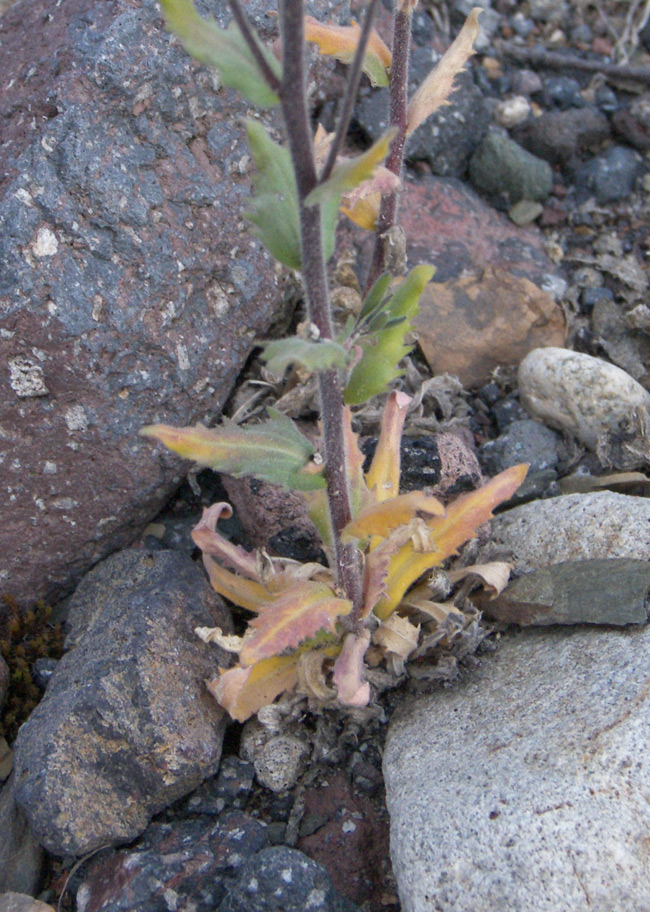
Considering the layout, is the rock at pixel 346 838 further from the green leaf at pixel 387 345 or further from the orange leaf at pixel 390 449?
the green leaf at pixel 387 345

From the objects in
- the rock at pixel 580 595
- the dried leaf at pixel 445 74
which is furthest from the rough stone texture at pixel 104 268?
the rock at pixel 580 595

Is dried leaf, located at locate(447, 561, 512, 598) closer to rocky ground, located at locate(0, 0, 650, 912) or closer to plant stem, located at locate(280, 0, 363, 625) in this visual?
rocky ground, located at locate(0, 0, 650, 912)

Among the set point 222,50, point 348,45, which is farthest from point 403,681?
point 348,45

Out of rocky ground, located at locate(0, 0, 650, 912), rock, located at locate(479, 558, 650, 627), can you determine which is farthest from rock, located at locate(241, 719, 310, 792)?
rock, located at locate(479, 558, 650, 627)

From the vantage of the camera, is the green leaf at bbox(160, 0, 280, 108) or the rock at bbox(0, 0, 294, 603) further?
the rock at bbox(0, 0, 294, 603)

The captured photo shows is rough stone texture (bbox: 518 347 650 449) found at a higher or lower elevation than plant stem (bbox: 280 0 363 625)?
lower

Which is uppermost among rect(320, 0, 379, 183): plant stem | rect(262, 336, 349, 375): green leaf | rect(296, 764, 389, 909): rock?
rect(320, 0, 379, 183): plant stem

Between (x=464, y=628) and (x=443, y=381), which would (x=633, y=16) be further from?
(x=464, y=628)

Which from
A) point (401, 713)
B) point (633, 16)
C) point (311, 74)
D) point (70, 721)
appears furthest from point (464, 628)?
point (633, 16)

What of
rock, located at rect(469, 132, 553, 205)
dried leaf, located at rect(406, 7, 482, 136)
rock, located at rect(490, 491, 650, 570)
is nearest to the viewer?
dried leaf, located at rect(406, 7, 482, 136)
